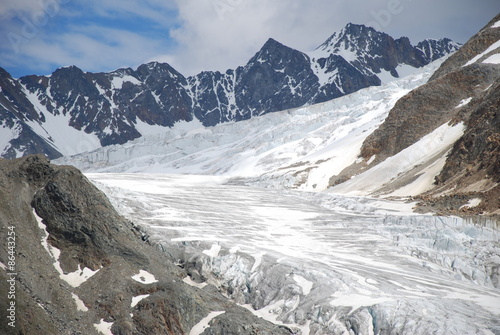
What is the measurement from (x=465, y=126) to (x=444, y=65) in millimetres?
44238

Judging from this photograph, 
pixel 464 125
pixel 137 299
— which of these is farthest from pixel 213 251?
pixel 464 125

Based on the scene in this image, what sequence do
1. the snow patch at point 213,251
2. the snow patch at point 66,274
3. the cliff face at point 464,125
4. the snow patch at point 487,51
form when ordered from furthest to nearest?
the snow patch at point 487,51, the cliff face at point 464,125, the snow patch at point 213,251, the snow patch at point 66,274

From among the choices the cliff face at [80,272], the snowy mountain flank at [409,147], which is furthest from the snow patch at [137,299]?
the snowy mountain flank at [409,147]

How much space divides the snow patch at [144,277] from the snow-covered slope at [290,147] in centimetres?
6220

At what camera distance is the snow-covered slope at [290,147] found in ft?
318

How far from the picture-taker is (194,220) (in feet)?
133

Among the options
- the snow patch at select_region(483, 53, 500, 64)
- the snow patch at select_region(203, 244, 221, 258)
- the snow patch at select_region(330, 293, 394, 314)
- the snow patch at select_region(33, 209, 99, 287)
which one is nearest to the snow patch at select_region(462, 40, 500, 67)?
the snow patch at select_region(483, 53, 500, 64)

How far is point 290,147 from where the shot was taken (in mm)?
141000

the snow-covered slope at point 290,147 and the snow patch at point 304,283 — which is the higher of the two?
the snow-covered slope at point 290,147

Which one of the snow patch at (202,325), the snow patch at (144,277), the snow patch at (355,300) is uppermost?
the snow patch at (144,277)

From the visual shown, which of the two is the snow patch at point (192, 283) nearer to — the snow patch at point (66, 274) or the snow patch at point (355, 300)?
the snow patch at point (66, 274)

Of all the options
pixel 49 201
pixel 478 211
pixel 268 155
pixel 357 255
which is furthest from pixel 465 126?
pixel 268 155

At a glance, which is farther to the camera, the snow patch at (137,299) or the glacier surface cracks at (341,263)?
the glacier surface cracks at (341,263)

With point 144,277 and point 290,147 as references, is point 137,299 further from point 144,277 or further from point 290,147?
point 290,147
